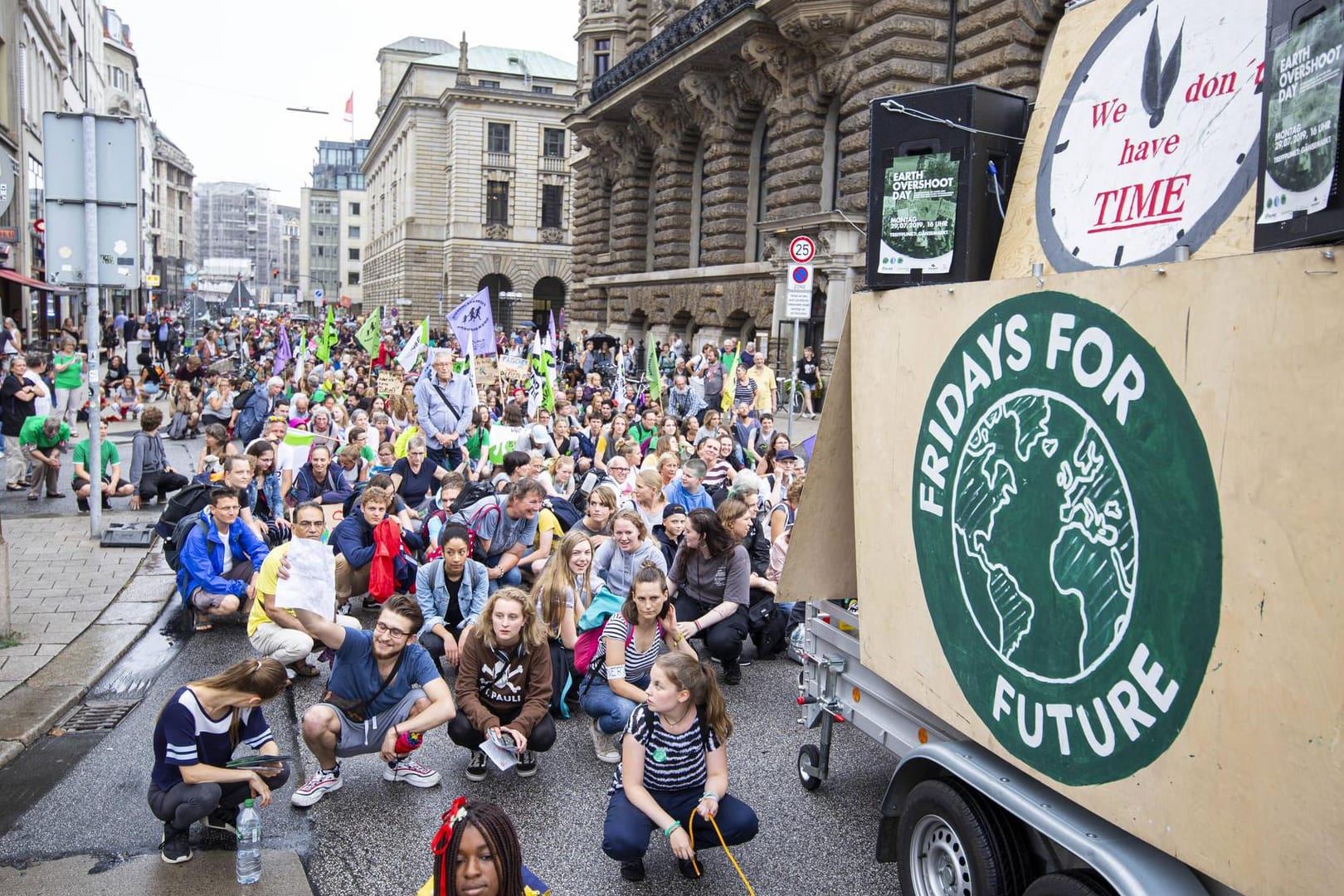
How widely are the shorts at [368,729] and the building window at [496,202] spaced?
63315mm

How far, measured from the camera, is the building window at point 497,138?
214ft

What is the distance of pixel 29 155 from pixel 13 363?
2118 centimetres

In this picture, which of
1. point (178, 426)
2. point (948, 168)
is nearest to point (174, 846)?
point (948, 168)

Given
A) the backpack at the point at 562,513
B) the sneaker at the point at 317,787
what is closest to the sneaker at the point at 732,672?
the backpack at the point at 562,513

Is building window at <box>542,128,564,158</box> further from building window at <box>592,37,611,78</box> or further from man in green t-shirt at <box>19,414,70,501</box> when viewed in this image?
man in green t-shirt at <box>19,414,70,501</box>

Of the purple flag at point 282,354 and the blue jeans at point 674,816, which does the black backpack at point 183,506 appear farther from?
the purple flag at point 282,354

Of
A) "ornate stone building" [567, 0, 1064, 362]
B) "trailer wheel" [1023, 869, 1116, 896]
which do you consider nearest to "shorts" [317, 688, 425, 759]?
"trailer wheel" [1023, 869, 1116, 896]

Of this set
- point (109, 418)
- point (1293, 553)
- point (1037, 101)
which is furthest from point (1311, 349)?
point (109, 418)

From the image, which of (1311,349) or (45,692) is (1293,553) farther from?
(45,692)

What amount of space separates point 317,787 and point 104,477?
858 centimetres

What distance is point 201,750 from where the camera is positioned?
4566mm

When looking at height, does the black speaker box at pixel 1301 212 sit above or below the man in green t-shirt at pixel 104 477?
above

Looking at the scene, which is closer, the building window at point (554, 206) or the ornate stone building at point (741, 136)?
the ornate stone building at point (741, 136)

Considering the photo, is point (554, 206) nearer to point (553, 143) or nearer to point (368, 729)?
point (553, 143)
